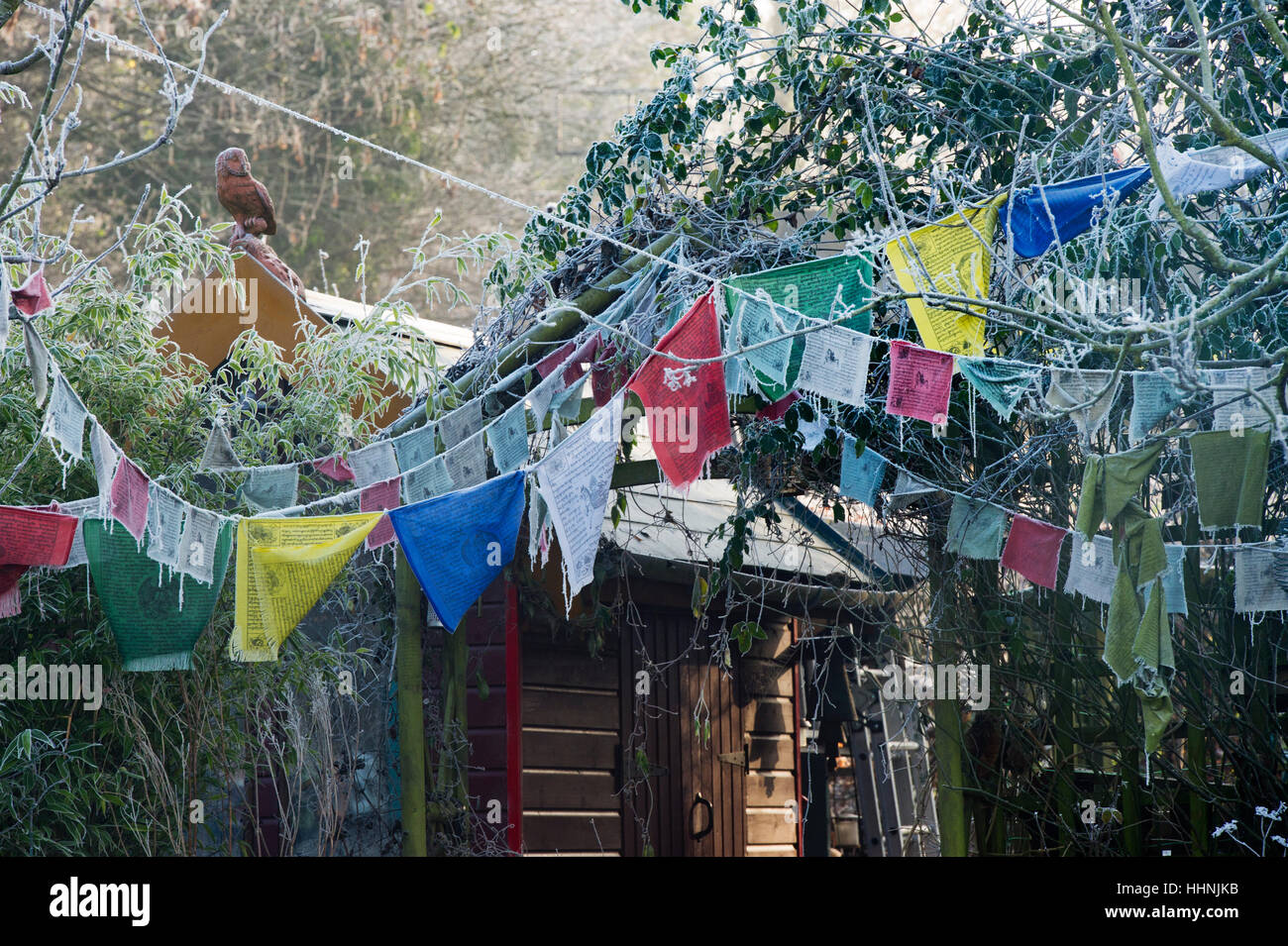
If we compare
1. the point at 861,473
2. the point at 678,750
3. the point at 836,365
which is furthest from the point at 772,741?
the point at 836,365

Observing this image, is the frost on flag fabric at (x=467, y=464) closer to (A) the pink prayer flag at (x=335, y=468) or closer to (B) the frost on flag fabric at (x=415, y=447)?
(B) the frost on flag fabric at (x=415, y=447)

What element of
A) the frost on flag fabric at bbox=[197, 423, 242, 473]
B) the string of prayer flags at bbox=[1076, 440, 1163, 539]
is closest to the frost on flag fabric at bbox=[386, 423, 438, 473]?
the frost on flag fabric at bbox=[197, 423, 242, 473]

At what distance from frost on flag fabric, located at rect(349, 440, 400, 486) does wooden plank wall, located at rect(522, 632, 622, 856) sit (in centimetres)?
144

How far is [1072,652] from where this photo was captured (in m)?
5.58

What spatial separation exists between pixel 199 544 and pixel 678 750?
3.50m

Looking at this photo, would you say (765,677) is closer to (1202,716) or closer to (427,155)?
(1202,716)

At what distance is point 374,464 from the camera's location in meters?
5.40

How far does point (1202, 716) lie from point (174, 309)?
487cm

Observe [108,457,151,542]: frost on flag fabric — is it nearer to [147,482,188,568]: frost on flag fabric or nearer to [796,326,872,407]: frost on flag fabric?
[147,482,188,568]: frost on flag fabric

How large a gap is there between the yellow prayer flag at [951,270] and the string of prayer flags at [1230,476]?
0.75 meters

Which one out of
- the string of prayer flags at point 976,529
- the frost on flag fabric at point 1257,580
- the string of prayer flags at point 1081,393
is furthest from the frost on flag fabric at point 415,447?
the frost on flag fabric at point 1257,580
